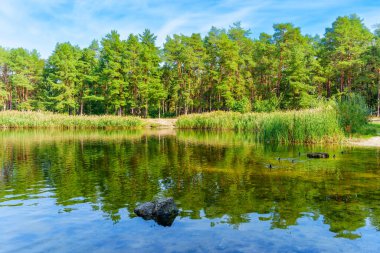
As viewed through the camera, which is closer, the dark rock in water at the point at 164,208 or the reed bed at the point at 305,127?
the dark rock in water at the point at 164,208

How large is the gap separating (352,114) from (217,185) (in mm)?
18016

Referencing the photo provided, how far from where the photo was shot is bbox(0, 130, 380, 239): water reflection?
8211mm

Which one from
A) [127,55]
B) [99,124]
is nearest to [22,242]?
[99,124]

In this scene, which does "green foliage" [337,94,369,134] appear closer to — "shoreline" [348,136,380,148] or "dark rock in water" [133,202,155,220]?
"shoreline" [348,136,380,148]

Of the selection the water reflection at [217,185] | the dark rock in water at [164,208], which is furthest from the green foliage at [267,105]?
the dark rock in water at [164,208]

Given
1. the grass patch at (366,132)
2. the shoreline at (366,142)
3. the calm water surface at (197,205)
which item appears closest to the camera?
the calm water surface at (197,205)

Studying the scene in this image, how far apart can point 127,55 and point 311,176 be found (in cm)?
5543

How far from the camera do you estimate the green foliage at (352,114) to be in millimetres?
24966

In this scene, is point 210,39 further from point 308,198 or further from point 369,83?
point 308,198

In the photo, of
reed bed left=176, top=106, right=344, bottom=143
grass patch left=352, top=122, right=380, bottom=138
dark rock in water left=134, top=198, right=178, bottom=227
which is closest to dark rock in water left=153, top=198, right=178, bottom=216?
dark rock in water left=134, top=198, right=178, bottom=227

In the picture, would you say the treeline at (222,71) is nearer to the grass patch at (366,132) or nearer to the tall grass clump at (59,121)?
the tall grass clump at (59,121)

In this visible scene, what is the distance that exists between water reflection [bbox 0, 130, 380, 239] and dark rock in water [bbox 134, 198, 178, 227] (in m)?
0.33

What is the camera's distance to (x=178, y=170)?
14.1 metres

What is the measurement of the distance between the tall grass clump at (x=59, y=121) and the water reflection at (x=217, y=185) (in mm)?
29746
